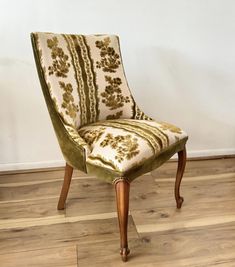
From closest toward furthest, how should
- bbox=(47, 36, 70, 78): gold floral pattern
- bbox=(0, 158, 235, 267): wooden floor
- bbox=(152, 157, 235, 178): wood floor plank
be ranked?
1. bbox=(0, 158, 235, 267): wooden floor
2. bbox=(47, 36, 70, 78): gold floral pattern
3. bbox=(152, 157, 235, 178): wood floor plank

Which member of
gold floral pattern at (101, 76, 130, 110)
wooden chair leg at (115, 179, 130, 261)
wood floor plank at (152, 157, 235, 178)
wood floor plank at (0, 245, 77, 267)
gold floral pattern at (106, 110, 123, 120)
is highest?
gold floral pattern at (101, 76, 130, 110)

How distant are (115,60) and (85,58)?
0.18 meters

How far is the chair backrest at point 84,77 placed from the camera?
4.79ft

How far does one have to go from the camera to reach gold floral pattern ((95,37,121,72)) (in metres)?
1.69

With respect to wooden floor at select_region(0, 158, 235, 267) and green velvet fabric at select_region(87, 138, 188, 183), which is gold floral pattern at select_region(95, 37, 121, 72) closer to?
green velvet fabric at select_region(87, 138, 188, 183)

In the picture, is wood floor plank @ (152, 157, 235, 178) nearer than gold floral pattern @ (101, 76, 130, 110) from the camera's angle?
No

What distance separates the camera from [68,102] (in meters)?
1.48

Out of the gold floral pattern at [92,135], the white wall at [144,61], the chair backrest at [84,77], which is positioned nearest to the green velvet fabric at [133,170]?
the gold floral pattern at [92,135]

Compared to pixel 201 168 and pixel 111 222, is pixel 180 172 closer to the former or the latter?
pixel 111 222

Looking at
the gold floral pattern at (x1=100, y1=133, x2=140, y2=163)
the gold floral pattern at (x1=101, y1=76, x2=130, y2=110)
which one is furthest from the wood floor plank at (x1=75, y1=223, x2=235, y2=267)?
the gold floral pattern at (x1=101, y1=76, x2=130, y2=110)

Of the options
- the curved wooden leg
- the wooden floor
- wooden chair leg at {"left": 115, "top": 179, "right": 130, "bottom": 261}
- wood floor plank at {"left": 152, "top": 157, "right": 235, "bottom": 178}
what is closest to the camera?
wooden chair leg at {"left": 115, "top": 179, "right": 130, "bottom": 261}

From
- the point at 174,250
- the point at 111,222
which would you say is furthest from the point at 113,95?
the point at 174,250

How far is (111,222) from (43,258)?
40 centimetres

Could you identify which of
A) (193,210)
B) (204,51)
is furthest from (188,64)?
(193,210)
